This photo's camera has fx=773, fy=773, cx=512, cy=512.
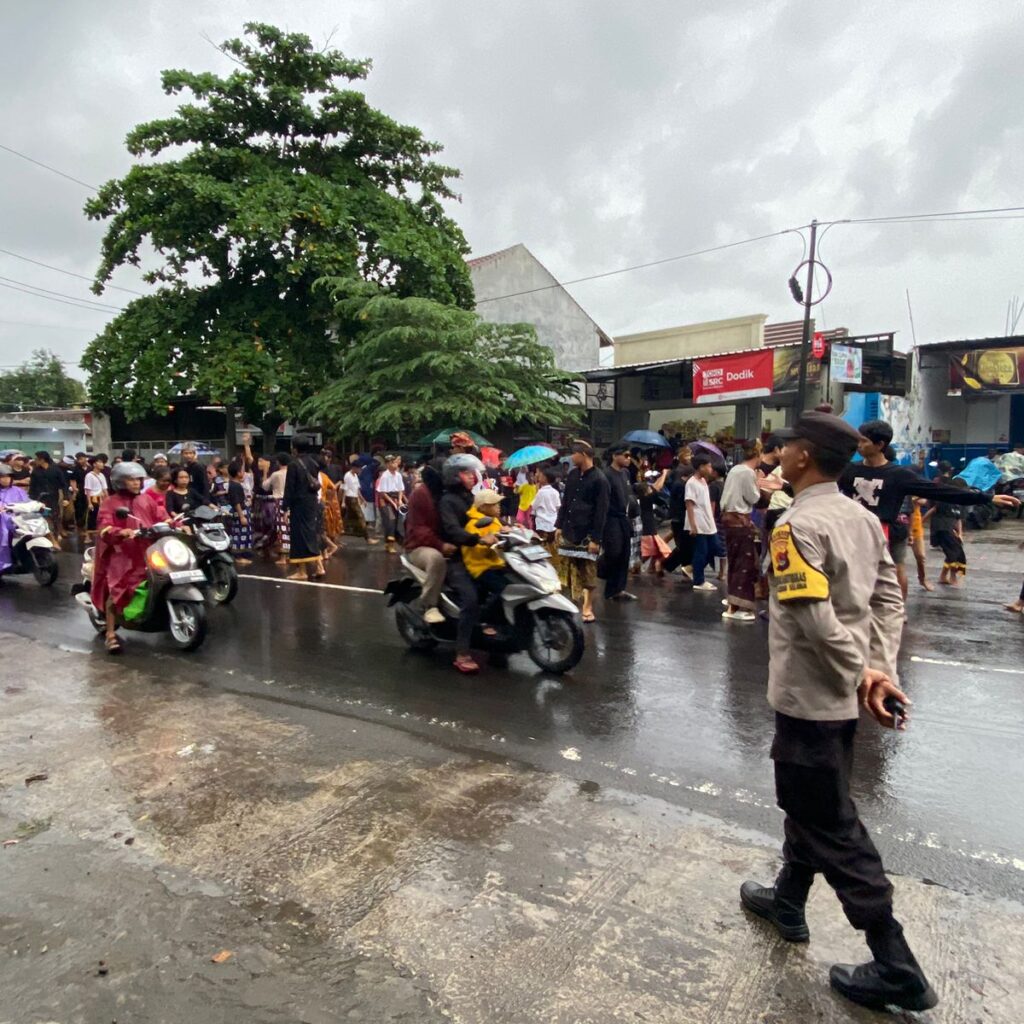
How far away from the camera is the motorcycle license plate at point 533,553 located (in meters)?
6.11

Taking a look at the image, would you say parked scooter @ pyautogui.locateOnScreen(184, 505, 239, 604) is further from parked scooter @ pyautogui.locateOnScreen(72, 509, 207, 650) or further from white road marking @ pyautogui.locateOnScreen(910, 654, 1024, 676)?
white road marking @ pyautogui.locateOnScreen(910, 654, 1024, 676)

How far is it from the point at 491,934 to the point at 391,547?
36.8 feet

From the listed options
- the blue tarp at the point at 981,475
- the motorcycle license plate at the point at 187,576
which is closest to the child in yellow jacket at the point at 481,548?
the motorcycle license plate at the point at 187,576

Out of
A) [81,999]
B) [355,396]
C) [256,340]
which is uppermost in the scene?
[256,340]

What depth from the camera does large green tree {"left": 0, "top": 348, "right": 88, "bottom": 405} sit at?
6231 cm

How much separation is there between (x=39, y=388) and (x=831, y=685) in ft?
240

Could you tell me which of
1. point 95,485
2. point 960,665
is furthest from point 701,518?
point 95,485

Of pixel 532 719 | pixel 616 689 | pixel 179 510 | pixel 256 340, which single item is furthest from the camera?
pixel 256 340

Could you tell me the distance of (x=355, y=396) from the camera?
17984mm

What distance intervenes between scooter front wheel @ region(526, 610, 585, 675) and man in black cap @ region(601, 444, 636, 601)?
7.11ft

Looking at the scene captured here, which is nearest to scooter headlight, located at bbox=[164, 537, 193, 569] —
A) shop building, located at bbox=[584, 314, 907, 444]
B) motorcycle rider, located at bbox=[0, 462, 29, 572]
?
motorcycle rider, located at bbox=[0, 462, 29, 572]

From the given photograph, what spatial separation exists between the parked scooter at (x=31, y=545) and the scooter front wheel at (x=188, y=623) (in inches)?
186

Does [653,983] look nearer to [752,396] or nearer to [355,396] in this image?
[355,396]

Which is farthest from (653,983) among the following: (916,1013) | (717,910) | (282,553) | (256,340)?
(256,340)
